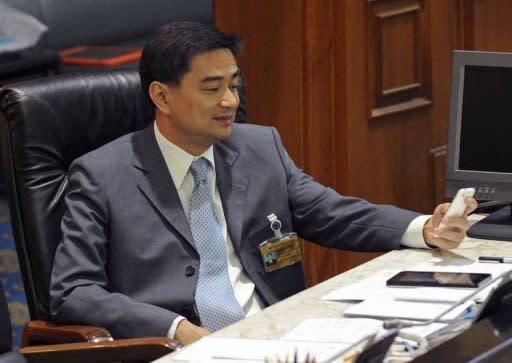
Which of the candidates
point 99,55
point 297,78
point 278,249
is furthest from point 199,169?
point 99,55

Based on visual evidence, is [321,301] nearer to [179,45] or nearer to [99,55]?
[179,45]

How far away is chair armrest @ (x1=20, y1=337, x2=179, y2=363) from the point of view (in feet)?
9.77

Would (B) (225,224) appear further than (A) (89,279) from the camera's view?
Yes

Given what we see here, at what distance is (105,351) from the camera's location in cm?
300

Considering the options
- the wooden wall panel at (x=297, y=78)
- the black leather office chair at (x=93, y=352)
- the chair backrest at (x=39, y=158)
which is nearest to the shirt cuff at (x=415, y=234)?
the black leather office chair at (x=93, y=352)

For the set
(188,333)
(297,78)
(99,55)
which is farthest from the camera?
(99,55)

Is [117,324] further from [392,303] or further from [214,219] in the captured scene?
[392,303]

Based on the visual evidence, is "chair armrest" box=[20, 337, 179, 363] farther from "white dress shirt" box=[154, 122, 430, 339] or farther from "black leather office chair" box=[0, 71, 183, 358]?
"white dress shirt" box=[154, 122, 430, 339]

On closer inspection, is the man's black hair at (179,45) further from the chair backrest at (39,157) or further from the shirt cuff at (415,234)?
the shirt cuff at (415,234)

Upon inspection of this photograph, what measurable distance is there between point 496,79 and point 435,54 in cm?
100

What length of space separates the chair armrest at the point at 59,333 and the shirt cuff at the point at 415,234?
2.75 ft

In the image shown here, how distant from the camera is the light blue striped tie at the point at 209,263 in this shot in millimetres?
3318

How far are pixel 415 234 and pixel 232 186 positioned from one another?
50cm

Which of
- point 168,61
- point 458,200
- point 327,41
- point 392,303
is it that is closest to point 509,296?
point 392,303
